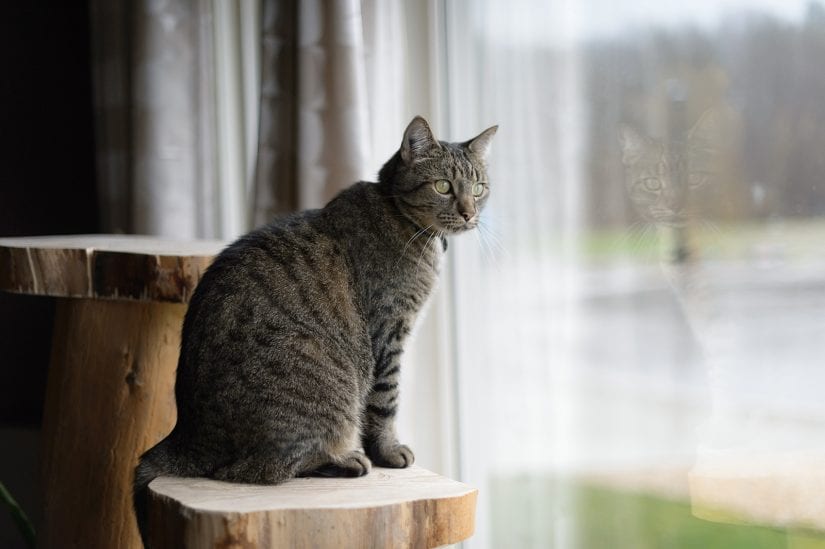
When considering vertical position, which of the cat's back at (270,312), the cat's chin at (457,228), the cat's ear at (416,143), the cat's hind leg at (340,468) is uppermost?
the cat's ear at (416,143)

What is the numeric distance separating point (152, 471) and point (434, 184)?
624mm

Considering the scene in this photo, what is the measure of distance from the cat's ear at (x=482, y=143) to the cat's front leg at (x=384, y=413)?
363 millimetres

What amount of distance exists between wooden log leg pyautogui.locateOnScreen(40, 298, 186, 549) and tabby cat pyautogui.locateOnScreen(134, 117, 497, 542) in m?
0.39

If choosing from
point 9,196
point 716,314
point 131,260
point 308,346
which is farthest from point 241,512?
point 9,196

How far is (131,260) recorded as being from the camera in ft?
5.25

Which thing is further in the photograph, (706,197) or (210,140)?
(210,140)

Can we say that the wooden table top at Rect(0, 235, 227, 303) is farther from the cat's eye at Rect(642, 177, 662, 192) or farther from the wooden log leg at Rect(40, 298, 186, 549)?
the cat's eye at Rect(642, 177, 662, 192)

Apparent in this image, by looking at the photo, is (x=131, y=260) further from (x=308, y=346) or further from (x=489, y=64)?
(x=489, y=64)

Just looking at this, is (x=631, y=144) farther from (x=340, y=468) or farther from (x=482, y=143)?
(x=340, y=468)

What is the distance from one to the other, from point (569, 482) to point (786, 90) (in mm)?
934

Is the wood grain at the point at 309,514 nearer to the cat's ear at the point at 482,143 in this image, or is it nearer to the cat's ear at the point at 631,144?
the cat's ear at the point at 482,143

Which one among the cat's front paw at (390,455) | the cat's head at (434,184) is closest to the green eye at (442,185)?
the cat's head at (434,184)

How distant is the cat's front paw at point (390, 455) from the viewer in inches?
55.7

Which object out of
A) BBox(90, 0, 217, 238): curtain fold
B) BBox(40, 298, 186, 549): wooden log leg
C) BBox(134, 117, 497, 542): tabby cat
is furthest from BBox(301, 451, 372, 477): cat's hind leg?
BBox(90, 0, 217, 238): curtain fold
